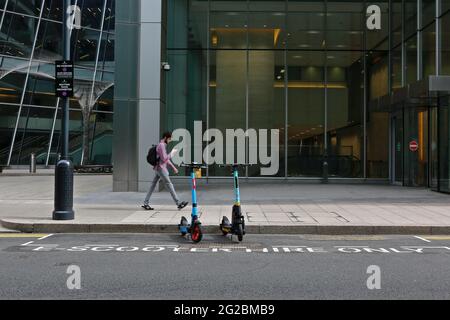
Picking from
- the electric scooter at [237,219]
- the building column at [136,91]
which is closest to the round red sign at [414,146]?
the building column at [136,91]

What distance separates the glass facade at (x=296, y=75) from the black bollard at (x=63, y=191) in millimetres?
10533

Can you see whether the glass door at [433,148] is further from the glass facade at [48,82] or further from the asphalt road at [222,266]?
the glass facade at [48,82]

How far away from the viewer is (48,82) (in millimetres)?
34500

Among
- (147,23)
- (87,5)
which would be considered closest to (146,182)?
(147,23)

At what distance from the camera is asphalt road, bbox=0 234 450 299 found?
6012 millimetres

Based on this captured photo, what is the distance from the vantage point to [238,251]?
8.67 metres

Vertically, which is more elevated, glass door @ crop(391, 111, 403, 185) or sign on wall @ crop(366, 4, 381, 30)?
sign on wall @ crop(366, 4, 381, 30)

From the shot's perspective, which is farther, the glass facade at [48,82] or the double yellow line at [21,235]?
the glass facade at [48,82]

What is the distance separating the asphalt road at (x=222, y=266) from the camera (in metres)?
6.01

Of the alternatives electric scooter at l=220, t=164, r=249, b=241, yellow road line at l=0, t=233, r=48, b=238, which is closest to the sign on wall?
electric scooter at l=220, t=164, r=249, b=241

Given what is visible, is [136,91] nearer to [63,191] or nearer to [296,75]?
[296,75]

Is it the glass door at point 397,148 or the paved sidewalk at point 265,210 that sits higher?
the glass door at point 397,148

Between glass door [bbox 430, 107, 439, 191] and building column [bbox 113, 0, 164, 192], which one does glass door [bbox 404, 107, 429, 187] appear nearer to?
glass door [bbox 430, 107, 439, 191]
